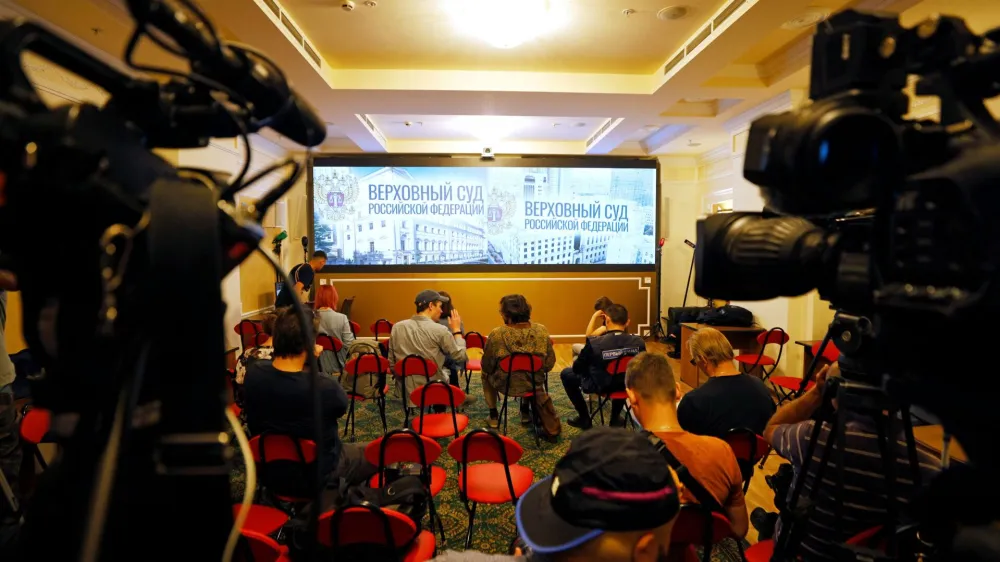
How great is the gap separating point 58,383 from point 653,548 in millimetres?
957

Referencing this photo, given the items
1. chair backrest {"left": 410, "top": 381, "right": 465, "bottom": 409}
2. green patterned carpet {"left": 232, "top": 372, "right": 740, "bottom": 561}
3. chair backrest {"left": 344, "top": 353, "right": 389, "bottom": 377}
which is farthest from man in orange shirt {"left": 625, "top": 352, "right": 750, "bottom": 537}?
chair backrest {"left": 344, "top": 353, "right": 389, "bottom": 377}

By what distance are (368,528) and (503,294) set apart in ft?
19.8

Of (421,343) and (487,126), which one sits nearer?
(421,343)

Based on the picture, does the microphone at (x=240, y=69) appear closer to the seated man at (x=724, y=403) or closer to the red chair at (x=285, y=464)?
the red chair at (x=285, y=464)

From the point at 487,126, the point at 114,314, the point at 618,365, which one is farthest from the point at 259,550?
the point at 487,126

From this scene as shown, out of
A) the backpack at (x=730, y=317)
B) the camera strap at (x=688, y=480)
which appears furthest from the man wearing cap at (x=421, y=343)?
the backpack at (x=730, y=317)

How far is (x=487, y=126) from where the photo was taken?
21.4 feet

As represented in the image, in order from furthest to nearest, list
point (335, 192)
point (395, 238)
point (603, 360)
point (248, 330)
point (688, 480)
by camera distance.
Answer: point (395, 238) → point (335, 192) → point (248, 330) → point (603, 360) → point (688, 480)

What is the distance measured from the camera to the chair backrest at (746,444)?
2.00 meters

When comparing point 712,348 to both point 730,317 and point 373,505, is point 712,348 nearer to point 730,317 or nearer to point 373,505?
point 373,505

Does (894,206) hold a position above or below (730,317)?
above

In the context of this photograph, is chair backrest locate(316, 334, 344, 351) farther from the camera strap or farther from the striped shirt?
the striped shirt

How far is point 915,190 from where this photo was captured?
625mm

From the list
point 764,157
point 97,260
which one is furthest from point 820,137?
point 97,260
